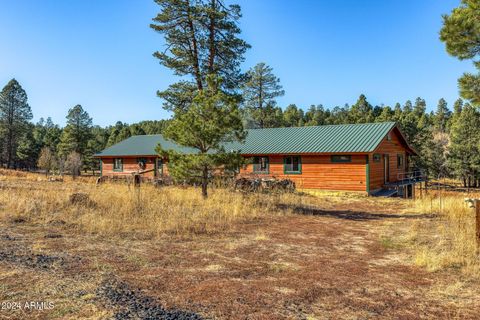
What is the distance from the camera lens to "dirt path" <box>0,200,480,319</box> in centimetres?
374

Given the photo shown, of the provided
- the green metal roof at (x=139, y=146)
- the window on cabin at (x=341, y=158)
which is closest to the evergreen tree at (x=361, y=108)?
the green metal roof at (x=139, y=146)

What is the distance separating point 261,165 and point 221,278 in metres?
18.6

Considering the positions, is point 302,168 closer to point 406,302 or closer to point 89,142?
point 406,302

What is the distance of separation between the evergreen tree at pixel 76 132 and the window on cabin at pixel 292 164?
34.2 m

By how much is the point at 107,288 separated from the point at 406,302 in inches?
150

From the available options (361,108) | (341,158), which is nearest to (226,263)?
(341,158)

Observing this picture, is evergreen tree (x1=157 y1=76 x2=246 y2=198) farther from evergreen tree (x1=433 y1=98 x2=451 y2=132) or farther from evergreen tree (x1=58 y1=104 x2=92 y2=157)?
evergreen tree (x1=433 y1=98 x2=451 y2=132)

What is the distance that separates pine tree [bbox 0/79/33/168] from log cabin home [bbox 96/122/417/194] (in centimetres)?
3150

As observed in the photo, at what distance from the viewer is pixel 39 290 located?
414cm

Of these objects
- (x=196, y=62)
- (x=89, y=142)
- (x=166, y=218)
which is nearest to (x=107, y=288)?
(x=166, y=218)

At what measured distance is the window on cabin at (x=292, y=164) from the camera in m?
21.8

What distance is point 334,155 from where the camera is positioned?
2022 centimetres

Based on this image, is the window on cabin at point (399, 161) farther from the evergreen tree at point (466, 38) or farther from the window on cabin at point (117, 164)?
the window on cabin at point (117, 164)

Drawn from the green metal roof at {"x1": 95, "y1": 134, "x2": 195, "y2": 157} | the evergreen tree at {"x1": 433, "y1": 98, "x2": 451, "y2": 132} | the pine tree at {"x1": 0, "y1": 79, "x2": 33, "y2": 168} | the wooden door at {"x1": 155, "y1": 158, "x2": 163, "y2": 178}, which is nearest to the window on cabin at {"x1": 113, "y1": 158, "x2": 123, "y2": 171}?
the green metal roof at {"x1": 95, "y1": 134, "x2": 195, "y2": 157}
